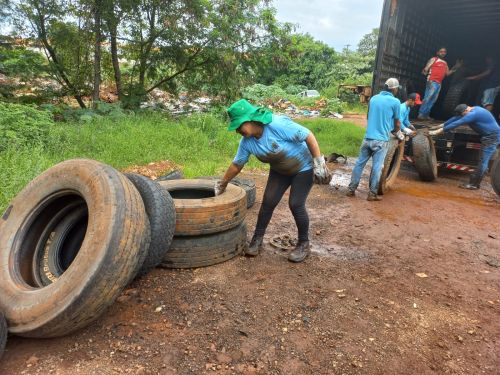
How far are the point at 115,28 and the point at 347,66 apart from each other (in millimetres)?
18852

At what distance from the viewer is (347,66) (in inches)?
986

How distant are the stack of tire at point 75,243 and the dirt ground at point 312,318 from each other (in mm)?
295

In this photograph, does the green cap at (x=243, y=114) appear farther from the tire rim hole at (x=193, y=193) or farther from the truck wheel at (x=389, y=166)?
the truck wheel at (x=389, y=166)

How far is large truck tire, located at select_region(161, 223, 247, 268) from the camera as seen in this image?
11.2 ft

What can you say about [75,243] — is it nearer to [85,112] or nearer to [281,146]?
[281,146]

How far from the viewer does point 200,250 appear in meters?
→ 3.46

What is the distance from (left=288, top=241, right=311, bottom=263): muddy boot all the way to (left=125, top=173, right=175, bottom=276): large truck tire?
1289 millimetres

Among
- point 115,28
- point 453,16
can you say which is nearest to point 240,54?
point 115,28

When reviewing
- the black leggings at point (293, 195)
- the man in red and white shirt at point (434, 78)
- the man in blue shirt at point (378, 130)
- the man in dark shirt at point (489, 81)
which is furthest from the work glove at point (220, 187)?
the man in dark shirt at point (489, 81)

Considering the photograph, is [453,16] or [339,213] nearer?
[339,213]

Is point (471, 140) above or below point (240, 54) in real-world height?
below

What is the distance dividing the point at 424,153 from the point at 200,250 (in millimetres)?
5294

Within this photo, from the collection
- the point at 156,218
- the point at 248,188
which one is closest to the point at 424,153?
the point at 248,188

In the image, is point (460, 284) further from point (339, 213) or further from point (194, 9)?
point (194, 9)
